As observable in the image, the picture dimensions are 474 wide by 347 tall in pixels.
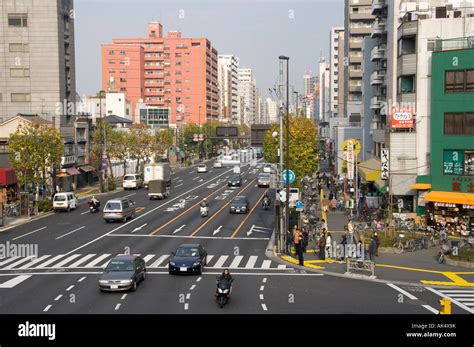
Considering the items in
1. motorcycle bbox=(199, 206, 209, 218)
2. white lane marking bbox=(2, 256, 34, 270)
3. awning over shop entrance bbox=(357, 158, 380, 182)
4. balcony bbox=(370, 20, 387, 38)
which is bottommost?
white lane marking bbox=(2, 256, 34, 270)

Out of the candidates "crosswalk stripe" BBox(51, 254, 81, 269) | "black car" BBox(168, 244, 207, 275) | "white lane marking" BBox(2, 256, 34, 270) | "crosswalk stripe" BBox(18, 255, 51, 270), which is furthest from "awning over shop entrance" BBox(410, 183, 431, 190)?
"white lane marking" BBox(2, 256, 34, 270)

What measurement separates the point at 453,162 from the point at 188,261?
916 inches

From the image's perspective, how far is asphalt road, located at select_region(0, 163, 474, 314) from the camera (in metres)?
22.4

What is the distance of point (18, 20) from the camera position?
81625 mm

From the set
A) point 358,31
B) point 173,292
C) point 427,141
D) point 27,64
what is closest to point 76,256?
point 173,292

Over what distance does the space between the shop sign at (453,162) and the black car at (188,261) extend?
21.6 meters

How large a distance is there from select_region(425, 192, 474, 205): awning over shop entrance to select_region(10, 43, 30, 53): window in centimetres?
6211

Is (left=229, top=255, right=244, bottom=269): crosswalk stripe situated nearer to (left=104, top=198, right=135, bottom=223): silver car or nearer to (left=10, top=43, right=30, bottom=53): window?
(left=104, top=198, right=135, bottom=223): silver car

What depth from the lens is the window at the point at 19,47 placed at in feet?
269

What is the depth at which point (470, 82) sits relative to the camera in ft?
135

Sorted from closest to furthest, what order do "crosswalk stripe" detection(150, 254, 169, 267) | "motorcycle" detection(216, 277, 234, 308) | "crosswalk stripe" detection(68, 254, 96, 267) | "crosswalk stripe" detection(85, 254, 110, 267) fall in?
"motorcycle" detection(216, 277, 234, 308)
"crosswalk stripe" detection(150, 254, 169, 267)
"crosswalk stripe" detection(85, 254, 110, 267)
"crosswalk stripe" detection(68, 254, 96, 267)

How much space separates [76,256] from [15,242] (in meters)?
7.72

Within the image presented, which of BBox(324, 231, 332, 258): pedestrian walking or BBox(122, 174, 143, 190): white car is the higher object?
BBox(122, 174, 143, 190): white car
